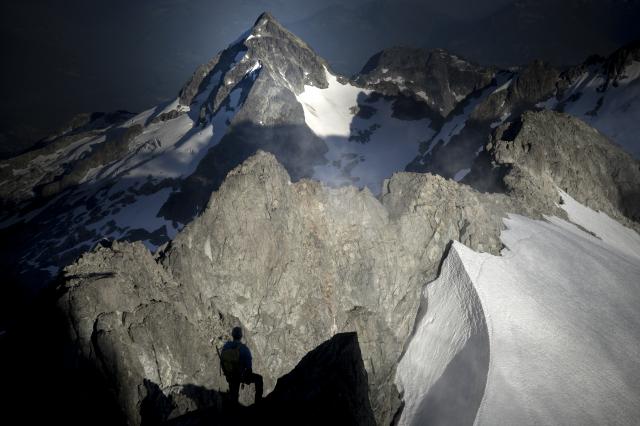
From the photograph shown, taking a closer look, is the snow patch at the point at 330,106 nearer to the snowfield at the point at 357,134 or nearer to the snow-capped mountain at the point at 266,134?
the snowfield at the point at 357,134

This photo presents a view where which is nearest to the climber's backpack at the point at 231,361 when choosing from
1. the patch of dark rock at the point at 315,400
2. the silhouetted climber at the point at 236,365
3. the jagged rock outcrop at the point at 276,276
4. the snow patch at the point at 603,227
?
the silhouetted climber at the point at 236,365

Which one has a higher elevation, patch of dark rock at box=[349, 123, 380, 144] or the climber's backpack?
the climber's backpack

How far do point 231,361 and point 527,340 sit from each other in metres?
21.3

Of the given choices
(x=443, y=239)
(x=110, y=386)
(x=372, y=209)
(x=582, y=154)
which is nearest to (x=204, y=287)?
(x=110, y=386)

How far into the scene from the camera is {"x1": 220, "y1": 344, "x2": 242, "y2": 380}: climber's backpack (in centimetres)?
1172

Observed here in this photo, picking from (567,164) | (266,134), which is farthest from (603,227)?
(266,134)

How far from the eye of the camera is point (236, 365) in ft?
38.8

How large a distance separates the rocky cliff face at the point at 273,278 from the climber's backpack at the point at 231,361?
7.52m

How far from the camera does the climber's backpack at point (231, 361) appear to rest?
11.7m

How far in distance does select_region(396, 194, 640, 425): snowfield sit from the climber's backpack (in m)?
15.9

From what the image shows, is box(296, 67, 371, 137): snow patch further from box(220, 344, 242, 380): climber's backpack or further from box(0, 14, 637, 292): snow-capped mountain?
box(220, 344, 242, 380): climber's backpack

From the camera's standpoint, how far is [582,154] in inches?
2083

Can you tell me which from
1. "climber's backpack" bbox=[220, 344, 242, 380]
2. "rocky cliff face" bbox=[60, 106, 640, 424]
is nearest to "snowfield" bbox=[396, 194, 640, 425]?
"rocky cliff face" bbox=[60, 106, 640, 424]

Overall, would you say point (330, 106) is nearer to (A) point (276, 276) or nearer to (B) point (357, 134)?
(B) point (357, 134)
